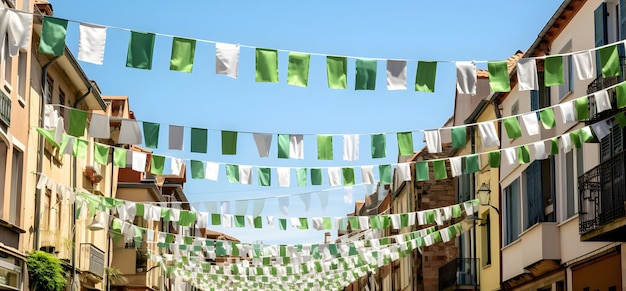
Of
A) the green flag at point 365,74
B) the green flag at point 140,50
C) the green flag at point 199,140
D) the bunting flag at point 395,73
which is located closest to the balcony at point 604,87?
the bunting flag at point 395,73

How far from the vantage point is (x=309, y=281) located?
50969 millimetres

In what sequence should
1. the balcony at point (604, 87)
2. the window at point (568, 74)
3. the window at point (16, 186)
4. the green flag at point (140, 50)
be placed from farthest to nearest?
the window at point (16, 186) < the window at point (568, 74) < the balcony at point (604, 87) < the green flag at point (140, 50)

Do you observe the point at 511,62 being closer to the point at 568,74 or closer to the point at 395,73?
the point at 568,74

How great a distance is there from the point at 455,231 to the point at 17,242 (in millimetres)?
13645

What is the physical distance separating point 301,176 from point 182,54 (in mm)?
8839

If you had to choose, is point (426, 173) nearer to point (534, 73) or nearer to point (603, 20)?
point (603, 20)

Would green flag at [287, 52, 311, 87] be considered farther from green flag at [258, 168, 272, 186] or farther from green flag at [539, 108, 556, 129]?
green flag at [258, 168, 272, 186]

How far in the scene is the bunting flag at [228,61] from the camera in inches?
606

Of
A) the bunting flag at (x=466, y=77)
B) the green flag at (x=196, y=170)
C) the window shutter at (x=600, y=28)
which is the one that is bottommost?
the bunting flag at (x=466, y=77)

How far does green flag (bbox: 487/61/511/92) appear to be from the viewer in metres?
16.7

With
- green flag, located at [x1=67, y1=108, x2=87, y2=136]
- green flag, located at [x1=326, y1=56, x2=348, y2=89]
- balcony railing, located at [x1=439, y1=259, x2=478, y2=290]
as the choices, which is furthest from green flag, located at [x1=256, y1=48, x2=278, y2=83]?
balcony railing, located at [x1=439, y1=259, x2=478, y2=290]

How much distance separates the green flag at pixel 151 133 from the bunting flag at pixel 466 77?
6.02 m

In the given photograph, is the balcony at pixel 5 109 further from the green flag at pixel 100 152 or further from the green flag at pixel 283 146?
the green flag at pixel 283 146

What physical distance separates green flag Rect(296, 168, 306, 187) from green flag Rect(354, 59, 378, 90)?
7764mm
